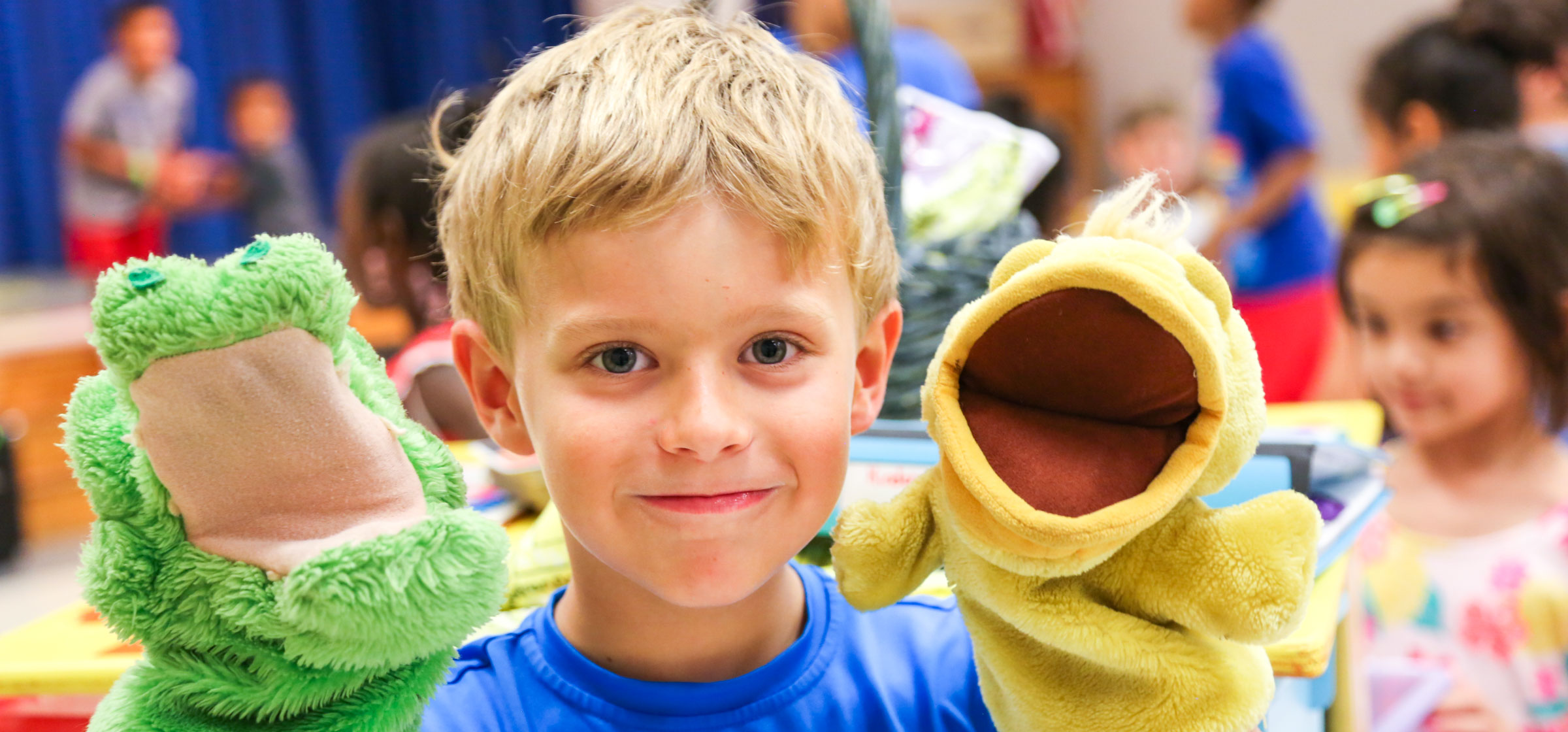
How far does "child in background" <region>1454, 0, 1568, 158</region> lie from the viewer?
2051 millimetres

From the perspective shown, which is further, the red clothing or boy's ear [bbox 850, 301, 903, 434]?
the red clothing

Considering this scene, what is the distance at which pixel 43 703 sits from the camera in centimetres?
73

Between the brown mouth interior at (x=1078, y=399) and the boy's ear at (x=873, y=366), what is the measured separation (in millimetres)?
189

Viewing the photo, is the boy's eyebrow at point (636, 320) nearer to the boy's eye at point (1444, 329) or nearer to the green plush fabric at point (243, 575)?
the green plush fabric at point (243, 575)

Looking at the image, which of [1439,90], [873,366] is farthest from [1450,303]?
[873,366]

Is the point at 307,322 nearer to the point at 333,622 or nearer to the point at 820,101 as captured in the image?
the point at 333,622

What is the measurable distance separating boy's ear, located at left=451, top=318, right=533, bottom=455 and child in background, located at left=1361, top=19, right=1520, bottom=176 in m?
1.82

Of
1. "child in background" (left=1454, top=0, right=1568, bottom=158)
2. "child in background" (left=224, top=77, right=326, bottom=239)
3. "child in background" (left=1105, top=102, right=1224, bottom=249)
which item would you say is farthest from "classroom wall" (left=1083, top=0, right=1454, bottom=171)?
"child in background" (left=224, top=77, right=326, bottom=239)

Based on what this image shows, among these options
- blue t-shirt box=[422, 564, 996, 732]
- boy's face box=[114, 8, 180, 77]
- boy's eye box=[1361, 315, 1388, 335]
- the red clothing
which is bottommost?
boy's face box=[114, 8, 180, 77]

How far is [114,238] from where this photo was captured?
445 centimetres

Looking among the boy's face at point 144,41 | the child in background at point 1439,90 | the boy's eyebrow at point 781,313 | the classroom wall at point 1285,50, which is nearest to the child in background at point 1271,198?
the child in background at point 1439,90

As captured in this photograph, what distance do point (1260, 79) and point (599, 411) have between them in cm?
221

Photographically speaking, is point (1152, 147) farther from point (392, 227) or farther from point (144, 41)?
point (144, 41)

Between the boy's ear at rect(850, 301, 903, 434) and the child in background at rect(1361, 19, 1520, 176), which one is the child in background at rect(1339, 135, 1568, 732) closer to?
the child in background at rect(1361, 19, 1520, 176)
